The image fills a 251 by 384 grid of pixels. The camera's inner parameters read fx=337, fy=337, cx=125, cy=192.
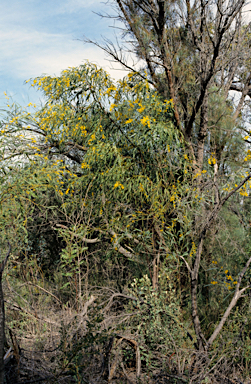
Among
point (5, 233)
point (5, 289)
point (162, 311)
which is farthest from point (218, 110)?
point (5, 289)

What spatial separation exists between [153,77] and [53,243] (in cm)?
297

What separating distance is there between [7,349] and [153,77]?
11.6 feet

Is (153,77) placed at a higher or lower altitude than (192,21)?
lower

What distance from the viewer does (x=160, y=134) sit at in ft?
12.3

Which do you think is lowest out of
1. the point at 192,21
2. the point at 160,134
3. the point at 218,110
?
the point at 160,134

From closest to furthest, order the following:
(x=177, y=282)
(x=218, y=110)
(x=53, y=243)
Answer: (x=177, y=282) < (x=218, y=110) < (x=53, y=243)

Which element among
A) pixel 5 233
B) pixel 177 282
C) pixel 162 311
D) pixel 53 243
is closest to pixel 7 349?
pixel 162 311

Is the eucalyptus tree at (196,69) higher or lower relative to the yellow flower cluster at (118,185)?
higher

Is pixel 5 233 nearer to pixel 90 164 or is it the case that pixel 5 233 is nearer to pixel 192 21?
pixel 90 164

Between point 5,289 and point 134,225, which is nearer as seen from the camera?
point 5,289

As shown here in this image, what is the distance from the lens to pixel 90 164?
13.5 feet

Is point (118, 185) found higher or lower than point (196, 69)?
lower

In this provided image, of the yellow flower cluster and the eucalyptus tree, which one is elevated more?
the eucalyptus tree

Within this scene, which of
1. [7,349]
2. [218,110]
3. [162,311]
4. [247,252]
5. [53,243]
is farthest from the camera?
[53,243]
